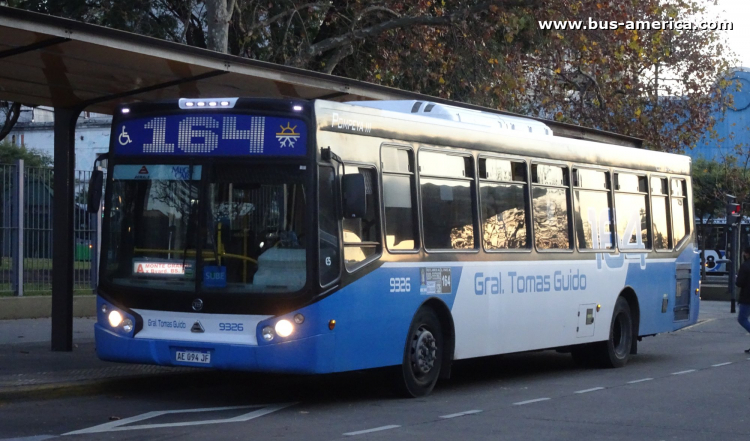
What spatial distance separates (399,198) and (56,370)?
13.8 ft

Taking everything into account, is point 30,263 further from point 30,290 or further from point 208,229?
point 208,229

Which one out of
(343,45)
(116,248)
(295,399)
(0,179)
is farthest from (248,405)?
(343,45)

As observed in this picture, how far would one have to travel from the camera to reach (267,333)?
9.52 metres

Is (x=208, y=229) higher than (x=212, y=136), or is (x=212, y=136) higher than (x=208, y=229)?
(x=212, y=136)

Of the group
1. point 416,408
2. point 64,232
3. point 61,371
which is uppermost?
point 64,232

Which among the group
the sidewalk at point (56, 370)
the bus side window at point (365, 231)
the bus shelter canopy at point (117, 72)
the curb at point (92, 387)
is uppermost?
the bus shelter canopy at point (117, 72)

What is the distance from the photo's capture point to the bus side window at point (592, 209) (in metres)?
14.0

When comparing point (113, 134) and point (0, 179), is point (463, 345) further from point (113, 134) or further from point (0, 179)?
point (0, 179)

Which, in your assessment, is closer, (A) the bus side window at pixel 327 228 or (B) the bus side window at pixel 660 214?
(A) the bus side window at pixel 327 228

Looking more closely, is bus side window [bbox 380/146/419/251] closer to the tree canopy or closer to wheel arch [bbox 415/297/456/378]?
wheel arch [bbox 415/297/456/378]

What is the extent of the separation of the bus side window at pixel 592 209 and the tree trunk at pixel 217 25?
6.18 m

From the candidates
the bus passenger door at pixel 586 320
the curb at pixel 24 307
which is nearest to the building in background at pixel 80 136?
the curb at pixel 24 307

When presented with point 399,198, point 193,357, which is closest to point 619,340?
point 399,198

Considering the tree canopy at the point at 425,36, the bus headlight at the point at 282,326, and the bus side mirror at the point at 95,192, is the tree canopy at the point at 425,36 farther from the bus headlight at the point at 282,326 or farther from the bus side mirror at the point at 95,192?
the bus headlight at the point at 282,326
